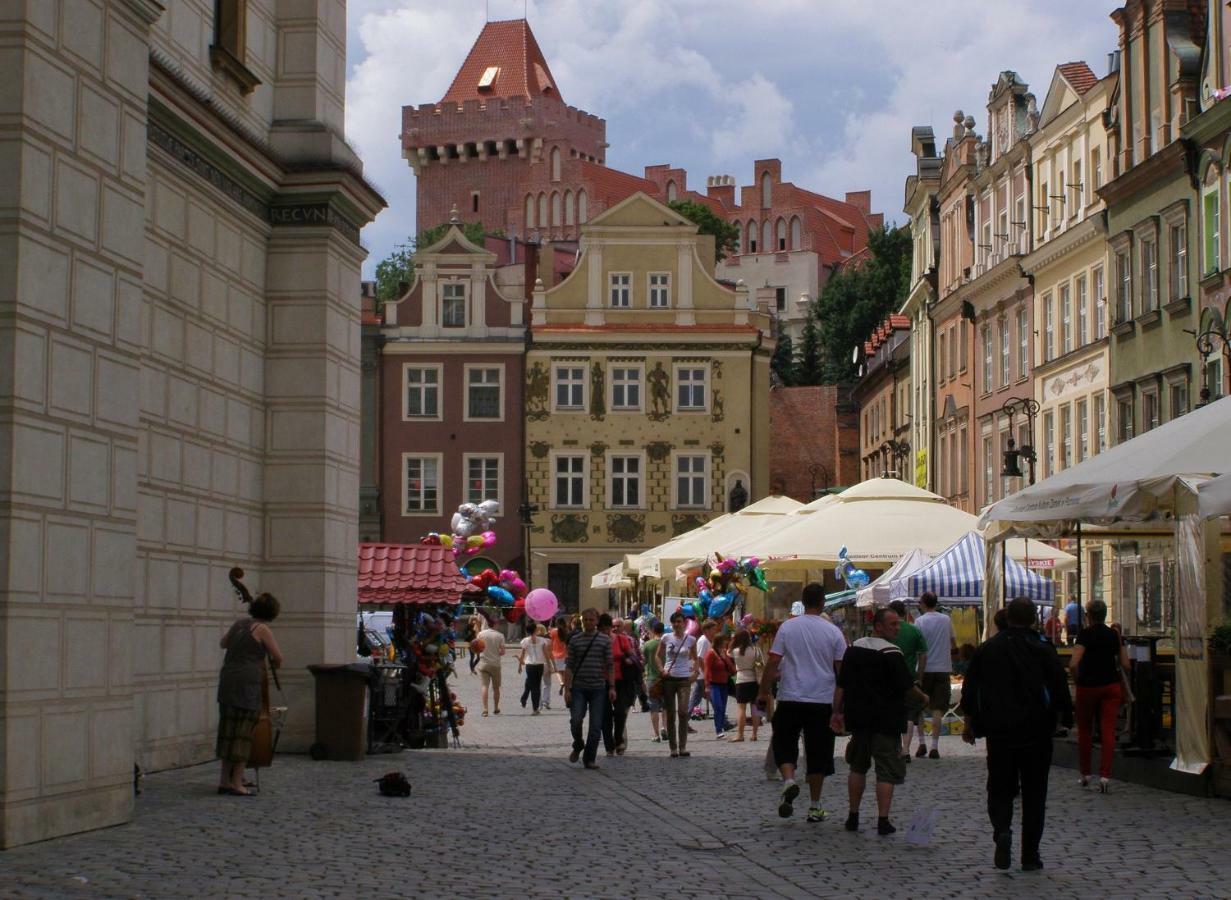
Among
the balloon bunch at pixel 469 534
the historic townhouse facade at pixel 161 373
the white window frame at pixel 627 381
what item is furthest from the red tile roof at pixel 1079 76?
the historic townhouse facade at pixel 161 373

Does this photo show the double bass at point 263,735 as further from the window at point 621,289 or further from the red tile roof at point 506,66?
the red tile roof at point 506,66

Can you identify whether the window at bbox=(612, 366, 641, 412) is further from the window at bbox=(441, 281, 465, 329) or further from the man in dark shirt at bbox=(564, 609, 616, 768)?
the man in dark shirt at bbox=(564, 609, 616, 768)

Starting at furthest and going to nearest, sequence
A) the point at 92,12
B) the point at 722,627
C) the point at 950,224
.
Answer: the point at 950,224 → the point at 722,627 → the point at 92,12

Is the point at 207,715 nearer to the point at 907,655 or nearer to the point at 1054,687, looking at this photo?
the point at 907,655

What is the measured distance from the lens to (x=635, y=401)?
229ft

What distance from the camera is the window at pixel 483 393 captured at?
70.2 m

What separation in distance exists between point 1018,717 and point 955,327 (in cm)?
4775

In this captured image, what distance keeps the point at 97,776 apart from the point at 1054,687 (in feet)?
19.2

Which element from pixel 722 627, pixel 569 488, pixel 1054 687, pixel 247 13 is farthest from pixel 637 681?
pixel 569 488

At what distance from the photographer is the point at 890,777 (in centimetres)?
1430

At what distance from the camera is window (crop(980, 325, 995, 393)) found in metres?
55.8

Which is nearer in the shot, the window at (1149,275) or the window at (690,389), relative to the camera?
the window at (1149,275)

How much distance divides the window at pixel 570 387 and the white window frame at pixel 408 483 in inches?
169

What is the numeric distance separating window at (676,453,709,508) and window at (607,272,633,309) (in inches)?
207
